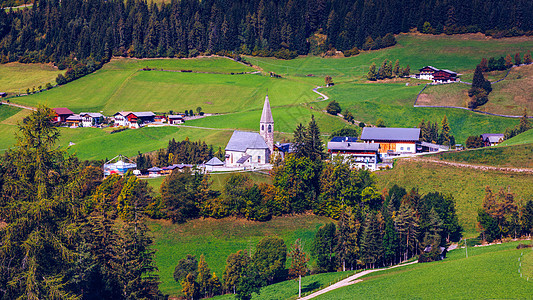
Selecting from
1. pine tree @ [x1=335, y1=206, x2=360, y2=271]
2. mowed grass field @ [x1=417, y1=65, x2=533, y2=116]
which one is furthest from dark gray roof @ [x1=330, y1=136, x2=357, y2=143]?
pine tree @ [x1=335, y1=206, x2=360, y2=271]

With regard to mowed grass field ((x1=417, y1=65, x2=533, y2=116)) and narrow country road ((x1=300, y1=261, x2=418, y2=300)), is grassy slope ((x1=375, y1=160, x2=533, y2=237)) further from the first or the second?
mowed grass field ((x1=417, y1=65, x2=533, y2=116))

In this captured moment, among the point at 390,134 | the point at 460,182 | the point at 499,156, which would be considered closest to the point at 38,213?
the point at 460,182

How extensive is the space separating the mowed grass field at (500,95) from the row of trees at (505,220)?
6852 centimetres

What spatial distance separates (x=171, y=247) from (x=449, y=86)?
101 meters

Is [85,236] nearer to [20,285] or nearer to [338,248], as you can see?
[20,285]

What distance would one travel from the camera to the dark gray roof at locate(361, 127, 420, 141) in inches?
4274

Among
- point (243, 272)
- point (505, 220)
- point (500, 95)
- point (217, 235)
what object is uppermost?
point (500, 95)

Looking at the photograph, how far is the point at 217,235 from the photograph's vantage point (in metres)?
77.7

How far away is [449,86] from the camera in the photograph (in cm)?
14788

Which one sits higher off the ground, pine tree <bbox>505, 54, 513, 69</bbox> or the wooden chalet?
pine tree <bbox>505, 54, 513, 69</bbox>

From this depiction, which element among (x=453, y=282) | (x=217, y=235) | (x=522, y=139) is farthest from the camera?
(x=522, y=139)

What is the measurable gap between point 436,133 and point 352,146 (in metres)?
25.5

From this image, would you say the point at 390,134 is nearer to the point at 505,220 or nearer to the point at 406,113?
the point at 406,113

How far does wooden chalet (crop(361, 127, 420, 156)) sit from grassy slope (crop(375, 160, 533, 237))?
12132 millimetres
